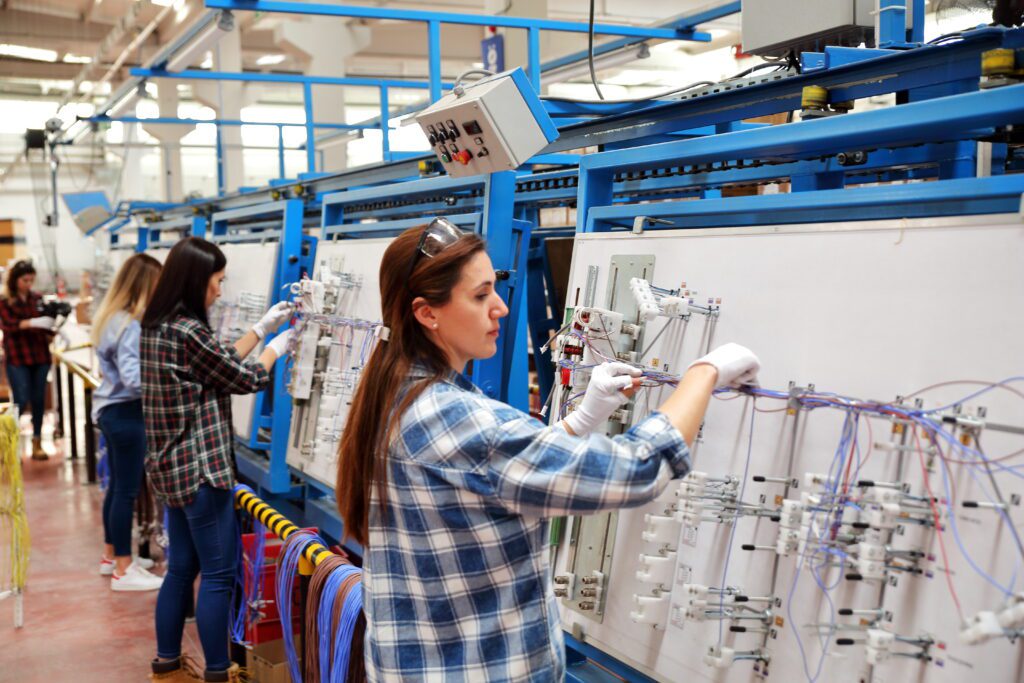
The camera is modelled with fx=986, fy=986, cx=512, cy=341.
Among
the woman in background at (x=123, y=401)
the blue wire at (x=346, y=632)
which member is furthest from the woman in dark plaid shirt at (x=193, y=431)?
the woman in background at (x=123, y=401)

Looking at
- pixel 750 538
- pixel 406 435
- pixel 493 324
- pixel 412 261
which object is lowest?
pixel 750 538

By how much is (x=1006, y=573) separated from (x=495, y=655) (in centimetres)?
78

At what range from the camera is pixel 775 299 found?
1.78m

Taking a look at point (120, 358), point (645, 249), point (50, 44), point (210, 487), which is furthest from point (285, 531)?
point (50, 44)

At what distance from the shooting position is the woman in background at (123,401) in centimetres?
455

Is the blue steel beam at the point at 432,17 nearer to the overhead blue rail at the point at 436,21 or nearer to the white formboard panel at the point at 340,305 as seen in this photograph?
the overhead blue rail at the point at 436,21

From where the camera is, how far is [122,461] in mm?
4848

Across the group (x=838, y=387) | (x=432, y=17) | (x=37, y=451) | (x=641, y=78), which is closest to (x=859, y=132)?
(x=838, y=387)

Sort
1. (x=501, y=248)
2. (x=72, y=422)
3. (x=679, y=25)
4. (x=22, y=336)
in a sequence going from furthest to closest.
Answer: (x=72, y=422), (x=22, y=336), (x=679, y=25), (x=501, y=248)

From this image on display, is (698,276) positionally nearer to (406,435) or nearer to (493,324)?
(493,324)

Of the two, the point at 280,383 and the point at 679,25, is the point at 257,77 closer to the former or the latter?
the point at 280,383

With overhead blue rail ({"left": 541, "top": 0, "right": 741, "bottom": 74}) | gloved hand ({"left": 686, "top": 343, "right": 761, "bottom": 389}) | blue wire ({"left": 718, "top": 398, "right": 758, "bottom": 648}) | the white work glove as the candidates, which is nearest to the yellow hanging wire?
overhead blue rail ({"left": 541, "top": 0, "right": 741, "bottom": 74})

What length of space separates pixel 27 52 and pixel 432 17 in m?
10.4

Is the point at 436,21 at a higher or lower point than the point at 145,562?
higher
